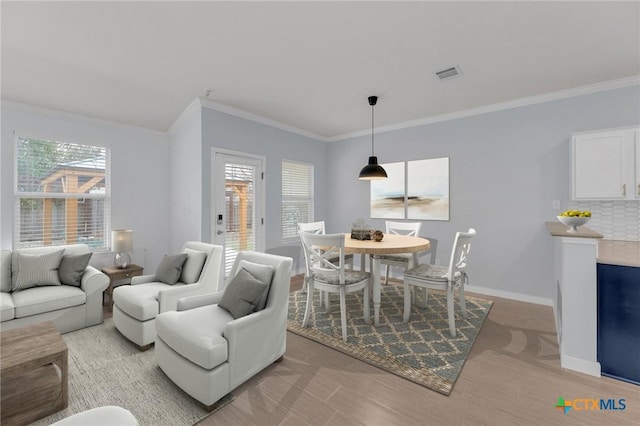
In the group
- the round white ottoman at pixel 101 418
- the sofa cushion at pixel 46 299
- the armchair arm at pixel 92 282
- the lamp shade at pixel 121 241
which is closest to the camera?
the round white ottoman at pixel 101 418

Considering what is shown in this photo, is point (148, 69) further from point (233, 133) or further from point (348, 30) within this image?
point (348, 30)

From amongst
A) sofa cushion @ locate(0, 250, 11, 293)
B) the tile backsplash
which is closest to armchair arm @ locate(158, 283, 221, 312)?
sofa cushion @ locate(0, 250, 11, 293)

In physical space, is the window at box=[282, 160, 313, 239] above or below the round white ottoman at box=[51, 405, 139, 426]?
above

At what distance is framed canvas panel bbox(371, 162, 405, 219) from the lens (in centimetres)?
479

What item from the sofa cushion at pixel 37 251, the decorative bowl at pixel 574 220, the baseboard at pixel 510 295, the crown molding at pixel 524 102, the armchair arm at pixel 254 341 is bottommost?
the baseboard at pixel 510 295

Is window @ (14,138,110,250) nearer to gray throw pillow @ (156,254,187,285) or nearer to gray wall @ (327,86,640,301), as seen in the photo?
gray throw pillow @ (156,254,187,285)

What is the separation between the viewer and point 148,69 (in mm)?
2990

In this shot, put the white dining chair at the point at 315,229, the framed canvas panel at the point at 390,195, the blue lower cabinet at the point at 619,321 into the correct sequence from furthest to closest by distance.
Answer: the framed canvas panel at the point at 390,195, the white dining chair at the point at 315,229, the blue lower cabinet at the point at 619,321

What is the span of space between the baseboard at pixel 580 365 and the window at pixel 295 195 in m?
3.83

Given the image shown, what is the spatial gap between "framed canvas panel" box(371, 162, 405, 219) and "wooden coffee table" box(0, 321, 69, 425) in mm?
4308

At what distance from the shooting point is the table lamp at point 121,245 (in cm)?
371

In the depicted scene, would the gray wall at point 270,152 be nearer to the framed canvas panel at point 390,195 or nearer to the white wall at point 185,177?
the white wall at point 185,177

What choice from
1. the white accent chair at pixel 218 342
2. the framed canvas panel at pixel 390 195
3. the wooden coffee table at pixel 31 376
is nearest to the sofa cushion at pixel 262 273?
the white accent chair at pixel 218 342

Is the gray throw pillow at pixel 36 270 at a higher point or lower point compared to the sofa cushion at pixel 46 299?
higher
